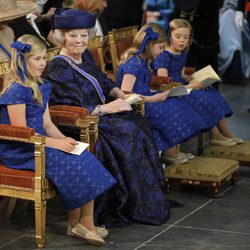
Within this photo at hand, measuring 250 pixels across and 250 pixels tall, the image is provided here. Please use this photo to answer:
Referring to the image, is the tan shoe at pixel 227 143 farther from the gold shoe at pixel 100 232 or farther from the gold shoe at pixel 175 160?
the gold shoe at pixel 100 232

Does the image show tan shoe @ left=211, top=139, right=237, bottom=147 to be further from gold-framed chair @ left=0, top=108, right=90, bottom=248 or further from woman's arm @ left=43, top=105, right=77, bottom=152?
gold-framed chair @ left=0, top=108, right=90, bottom=248

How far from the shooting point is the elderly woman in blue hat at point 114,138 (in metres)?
5.78

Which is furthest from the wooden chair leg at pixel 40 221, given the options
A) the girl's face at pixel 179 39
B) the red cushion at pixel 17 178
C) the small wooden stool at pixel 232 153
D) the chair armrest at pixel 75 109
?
the girl's face at pixel 179 39

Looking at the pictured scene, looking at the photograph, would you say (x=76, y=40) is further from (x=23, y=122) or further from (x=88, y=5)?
(x=88, y=5)

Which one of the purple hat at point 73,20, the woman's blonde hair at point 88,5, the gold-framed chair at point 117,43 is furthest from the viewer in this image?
the woman's blonde hair at point 88,5

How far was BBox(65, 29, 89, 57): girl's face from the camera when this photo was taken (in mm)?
5895

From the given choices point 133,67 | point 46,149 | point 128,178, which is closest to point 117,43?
point 133,67

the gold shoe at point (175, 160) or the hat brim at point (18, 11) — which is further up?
the hat brim at point (18, 11)

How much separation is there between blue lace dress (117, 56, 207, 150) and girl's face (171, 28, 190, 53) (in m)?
0.72

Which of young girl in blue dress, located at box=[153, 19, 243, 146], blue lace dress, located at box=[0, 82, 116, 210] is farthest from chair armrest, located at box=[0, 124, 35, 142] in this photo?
young girl in blue dress, located at box=[153, 19, 243, 146]

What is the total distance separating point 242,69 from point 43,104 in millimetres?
6308

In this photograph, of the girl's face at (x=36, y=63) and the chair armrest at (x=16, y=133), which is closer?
the chair armrest at (x=16, y=133)

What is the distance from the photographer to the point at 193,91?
710cm

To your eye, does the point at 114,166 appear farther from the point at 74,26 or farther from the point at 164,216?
the point at 74,26
